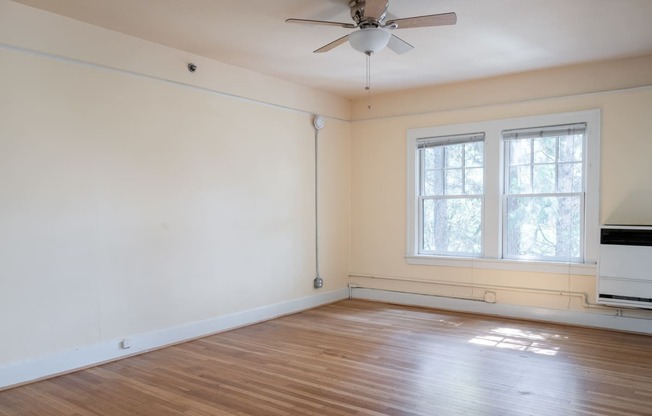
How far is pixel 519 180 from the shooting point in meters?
5.48

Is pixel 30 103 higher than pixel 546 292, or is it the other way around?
pixel 30 103

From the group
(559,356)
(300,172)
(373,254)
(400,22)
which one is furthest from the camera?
(373,254)

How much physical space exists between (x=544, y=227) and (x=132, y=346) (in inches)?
178

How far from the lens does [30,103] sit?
11.6 feet

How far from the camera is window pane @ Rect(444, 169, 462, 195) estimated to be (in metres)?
5.91

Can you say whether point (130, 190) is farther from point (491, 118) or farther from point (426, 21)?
point (491, 118)

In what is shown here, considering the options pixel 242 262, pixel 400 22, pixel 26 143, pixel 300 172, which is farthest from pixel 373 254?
pixel 26 143

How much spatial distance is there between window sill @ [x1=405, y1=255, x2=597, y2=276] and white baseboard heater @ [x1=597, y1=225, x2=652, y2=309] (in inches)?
10.6

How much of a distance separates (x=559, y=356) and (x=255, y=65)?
4.09 meters

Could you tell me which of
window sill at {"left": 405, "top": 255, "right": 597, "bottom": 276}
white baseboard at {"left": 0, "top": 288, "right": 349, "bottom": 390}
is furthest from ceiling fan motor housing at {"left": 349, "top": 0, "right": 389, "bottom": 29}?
window sill at {"left": 405, "top": 255, "right": 597, "bottom": 276}

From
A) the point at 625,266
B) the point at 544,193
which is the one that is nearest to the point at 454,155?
the point at 544,193

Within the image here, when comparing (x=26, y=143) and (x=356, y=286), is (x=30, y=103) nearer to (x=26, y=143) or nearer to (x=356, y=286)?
(x=26, y=143)

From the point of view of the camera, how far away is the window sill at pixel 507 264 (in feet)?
16.5

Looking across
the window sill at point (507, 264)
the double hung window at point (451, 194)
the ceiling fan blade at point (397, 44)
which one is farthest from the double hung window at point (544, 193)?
the ceiling fan blade at point (397, 44)
